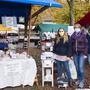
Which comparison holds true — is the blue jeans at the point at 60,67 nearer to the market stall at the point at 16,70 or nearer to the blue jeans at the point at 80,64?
the blue jeans at the point at 80,64

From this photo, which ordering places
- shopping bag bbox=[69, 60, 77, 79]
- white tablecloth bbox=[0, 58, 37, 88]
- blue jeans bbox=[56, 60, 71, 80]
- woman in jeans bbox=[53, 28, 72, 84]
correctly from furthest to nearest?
1. shopping bag bbox=[69, 60, 77, 79]
2. blue jeans bbox=[56, 60, 71, 80]
3. woman in jeans bbox=[53, 28, 72, 84]
4. white tablecloth bbox=[0, 58, 37, 88]

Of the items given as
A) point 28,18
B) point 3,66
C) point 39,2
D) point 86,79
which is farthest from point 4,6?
point 86,79

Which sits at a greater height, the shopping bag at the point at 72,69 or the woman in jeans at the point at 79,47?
the woman in jeans at the point at 79,47

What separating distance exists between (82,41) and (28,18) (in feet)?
9.30

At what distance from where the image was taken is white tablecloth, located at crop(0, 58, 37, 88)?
12.6 metres

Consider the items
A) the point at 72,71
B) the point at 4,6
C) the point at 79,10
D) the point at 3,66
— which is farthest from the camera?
the point at 79,10

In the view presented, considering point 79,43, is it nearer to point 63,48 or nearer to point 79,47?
point 79,47

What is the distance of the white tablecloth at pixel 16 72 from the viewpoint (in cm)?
1257

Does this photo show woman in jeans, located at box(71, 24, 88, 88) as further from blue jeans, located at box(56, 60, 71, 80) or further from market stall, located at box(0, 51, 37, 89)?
market stall, located at box(0, 51, 37, 89)

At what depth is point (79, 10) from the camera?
42.3 m

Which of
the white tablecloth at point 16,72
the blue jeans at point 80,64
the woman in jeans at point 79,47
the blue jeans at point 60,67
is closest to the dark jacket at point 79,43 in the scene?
the woman in jeans at point 79,47

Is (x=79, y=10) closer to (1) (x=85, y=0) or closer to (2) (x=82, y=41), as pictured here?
(1) (x=85, y=0)

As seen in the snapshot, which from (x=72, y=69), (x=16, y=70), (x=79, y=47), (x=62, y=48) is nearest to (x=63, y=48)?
(x=62, y=48)

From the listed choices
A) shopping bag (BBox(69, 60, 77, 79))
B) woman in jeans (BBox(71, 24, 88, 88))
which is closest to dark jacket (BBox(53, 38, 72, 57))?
woman in jeans (BBox(71, 24, 88, 88))
